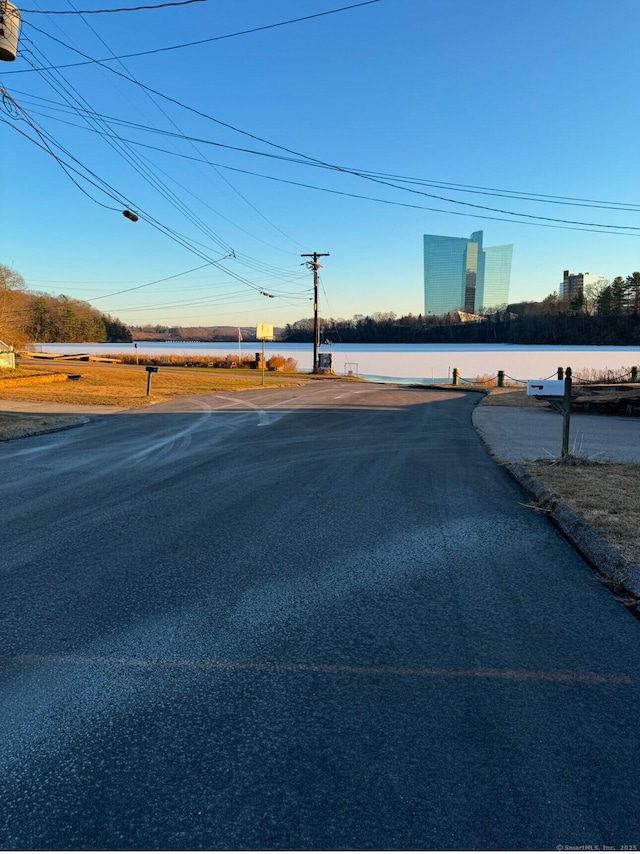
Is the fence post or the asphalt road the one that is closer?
the asphalt road

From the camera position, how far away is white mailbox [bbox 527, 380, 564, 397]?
9.08 m


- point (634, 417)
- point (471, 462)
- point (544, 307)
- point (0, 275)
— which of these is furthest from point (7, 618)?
point (544, 307)

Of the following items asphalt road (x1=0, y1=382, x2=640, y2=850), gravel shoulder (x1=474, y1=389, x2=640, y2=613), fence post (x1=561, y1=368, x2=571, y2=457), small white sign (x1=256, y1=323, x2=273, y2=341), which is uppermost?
small white sign (x1=256, y1=323, x2=273, y2=341)

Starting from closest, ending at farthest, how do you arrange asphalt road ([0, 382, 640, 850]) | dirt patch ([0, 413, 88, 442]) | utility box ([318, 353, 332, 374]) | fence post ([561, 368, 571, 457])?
asphalt road ([0, 382, 640, 850]) < fence post ([561, 368, 571, 457]) < dirt patch ([0, 413, 88, 442]) < utility box ([318, 353, 332, 374])

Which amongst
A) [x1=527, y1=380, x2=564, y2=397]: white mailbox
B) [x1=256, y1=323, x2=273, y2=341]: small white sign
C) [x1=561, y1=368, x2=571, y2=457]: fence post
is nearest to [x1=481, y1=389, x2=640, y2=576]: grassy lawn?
[x1=561, y1=368, x2=571, y2=457]: fence post

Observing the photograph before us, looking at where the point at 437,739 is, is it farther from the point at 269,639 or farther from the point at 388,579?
the point at 388,579

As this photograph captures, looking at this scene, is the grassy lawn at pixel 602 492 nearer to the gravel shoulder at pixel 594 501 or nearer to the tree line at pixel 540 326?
the gravel shoulder at pixel 594 501

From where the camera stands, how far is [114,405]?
1684cm

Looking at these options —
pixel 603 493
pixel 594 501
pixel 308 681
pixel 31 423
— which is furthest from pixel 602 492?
pixel 31 423

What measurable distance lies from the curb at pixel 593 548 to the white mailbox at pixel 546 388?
2.74 metres

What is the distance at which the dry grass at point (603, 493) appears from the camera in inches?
187

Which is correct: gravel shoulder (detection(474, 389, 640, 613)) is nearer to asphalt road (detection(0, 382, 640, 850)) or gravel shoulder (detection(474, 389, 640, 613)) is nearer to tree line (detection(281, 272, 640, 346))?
asphalt road (detection(0, 382, 640, 850))

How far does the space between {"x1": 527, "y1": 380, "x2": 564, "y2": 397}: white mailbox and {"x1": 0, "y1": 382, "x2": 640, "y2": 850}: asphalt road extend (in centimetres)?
374

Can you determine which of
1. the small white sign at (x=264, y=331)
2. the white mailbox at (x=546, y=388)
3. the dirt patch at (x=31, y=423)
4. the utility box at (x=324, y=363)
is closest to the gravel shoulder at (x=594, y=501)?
the white mailbox at (x=546, y=388)
